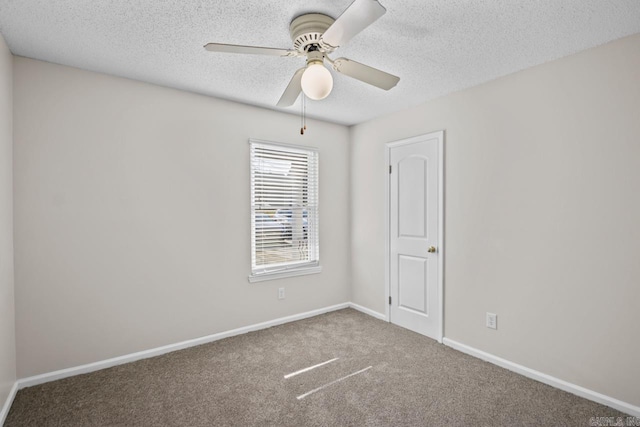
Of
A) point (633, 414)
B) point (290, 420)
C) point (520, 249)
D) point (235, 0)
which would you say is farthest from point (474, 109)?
point (290, 420)

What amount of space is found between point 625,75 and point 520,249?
4.40ft

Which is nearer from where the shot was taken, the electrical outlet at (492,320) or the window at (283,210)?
the electrical outlet at (492,320)

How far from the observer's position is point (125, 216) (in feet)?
9.16

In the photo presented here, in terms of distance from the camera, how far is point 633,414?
209cm

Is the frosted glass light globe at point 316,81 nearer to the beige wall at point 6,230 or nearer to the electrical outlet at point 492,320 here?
the beige wall at point 6,230

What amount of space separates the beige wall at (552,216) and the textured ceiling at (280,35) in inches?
11.3

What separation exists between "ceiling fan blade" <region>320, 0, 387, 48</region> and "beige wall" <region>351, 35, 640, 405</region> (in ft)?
5.84

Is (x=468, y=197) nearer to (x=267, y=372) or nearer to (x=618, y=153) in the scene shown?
(x=618, y=153)

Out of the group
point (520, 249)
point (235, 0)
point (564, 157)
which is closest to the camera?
point (235, 0)

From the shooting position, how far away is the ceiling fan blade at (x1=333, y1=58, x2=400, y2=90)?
1957 millimetres

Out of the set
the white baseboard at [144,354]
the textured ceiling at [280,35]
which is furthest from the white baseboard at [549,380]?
the textured ceiling at [280,35]

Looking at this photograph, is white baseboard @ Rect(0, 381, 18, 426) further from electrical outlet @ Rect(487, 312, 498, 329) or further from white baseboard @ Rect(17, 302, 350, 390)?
electrical outlet @ Rect(487, 312, 498, 329)

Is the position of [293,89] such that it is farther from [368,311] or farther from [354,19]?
[368,311]

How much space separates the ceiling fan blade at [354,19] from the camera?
1.41m
